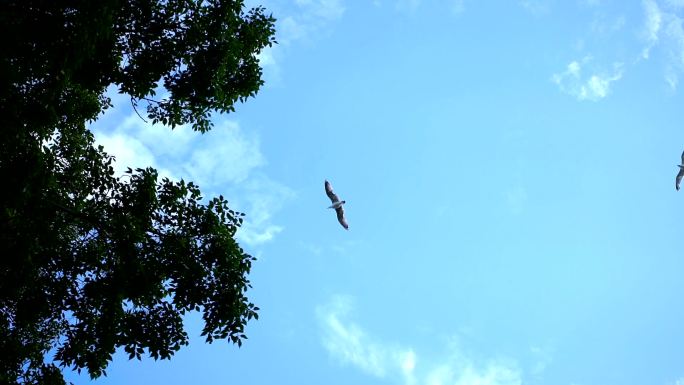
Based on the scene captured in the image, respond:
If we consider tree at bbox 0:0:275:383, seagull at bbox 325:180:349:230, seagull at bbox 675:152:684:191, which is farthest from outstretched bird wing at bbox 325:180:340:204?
seagull at bbox 675:152:684:191

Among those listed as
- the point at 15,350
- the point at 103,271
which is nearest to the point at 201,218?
the point at 103,271

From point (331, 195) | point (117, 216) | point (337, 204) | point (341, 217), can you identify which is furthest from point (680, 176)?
point (117, 216)

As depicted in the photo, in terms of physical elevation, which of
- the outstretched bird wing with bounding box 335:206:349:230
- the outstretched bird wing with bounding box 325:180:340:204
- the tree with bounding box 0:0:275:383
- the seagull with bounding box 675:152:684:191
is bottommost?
Result: the tree with bounding box 0:0:275:383

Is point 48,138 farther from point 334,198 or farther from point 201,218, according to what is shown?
point 334,198

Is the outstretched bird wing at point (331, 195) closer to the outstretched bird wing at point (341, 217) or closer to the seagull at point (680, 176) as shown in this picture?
the outstretched bird wing at point (341, 217)

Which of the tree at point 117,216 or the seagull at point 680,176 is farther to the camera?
the seagull at point 680,176

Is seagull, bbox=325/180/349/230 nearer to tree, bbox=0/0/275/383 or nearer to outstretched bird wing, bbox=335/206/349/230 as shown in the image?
outstretched bird wing, bbox=335/206/349/230

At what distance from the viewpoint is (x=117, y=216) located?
40.1ft

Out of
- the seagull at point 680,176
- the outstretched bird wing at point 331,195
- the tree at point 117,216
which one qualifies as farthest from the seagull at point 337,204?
the seagull at point 680,176

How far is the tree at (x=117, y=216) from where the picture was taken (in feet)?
36.7

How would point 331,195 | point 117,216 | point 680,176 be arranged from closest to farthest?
point 117,216, point 331,195, point 680,176

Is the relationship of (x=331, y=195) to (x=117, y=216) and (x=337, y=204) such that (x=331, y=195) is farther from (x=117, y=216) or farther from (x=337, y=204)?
(x=117, y=216)

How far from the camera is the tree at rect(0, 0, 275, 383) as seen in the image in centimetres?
1117

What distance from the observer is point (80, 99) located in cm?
1495
